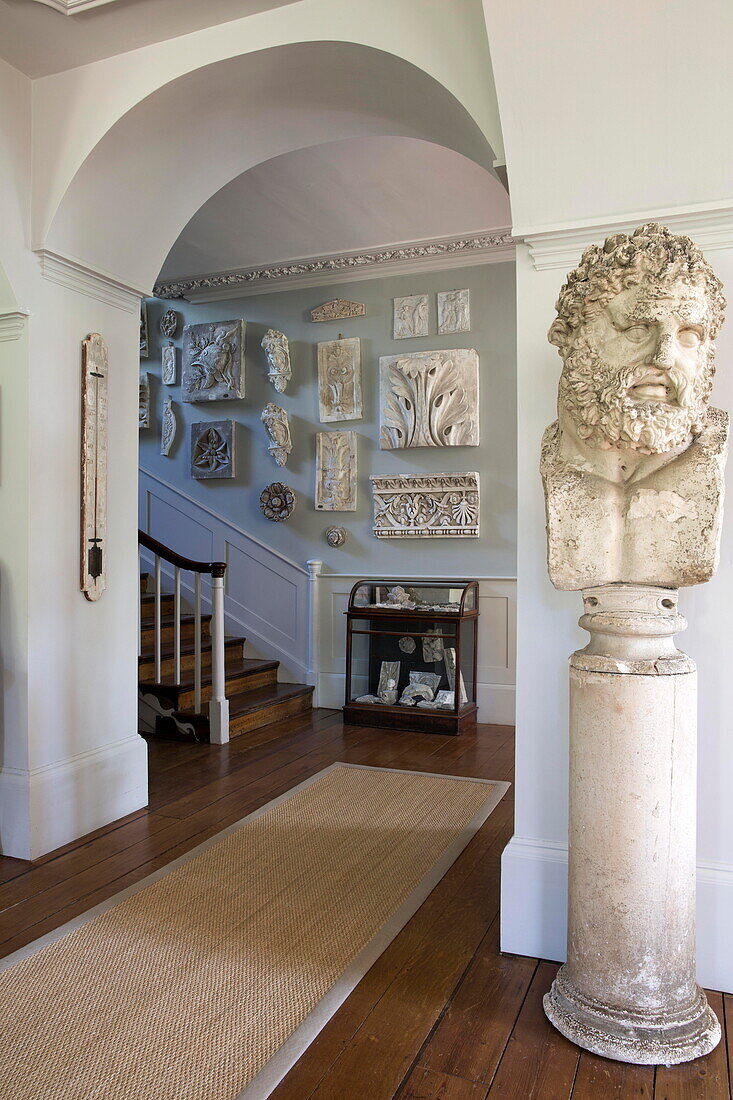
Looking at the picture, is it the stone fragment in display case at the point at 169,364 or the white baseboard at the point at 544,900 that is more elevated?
the stone fragment in display case at the point at 169,364

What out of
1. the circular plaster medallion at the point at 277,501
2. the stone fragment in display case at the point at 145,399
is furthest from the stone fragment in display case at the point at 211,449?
the stone fragment in display case at the point at 145,399

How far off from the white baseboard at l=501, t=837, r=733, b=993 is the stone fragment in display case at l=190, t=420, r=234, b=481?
389 cm

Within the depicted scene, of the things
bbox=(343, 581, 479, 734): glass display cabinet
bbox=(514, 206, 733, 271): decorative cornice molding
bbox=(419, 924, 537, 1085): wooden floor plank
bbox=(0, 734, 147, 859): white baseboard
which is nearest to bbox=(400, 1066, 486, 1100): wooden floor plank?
bbox=(419, 924, 537, 1085): wooden floor plank

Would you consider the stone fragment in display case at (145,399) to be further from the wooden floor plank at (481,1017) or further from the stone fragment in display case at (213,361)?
the wooden floor plank at (481,1017)

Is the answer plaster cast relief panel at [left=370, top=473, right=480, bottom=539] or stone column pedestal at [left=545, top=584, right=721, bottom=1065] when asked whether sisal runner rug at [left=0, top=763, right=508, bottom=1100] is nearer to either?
stone column pedestal at [left=545, top=584, right=721, bottom=1065]

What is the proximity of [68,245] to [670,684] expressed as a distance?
2584mm

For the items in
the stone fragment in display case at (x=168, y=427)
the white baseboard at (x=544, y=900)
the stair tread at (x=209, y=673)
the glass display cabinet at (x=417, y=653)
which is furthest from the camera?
the stone fragment in display case at (x=168, y=427)

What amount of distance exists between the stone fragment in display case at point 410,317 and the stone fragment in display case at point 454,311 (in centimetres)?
10

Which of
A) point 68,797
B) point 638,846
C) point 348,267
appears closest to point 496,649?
point 348,267

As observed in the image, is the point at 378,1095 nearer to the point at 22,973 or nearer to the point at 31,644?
the point at 22,973

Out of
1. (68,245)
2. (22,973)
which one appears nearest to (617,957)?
(22,973)

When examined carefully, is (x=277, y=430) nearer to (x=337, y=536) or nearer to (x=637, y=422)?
(x=337, y=536)

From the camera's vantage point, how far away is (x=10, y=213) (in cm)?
274

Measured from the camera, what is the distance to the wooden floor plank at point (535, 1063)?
1574 millimetres
